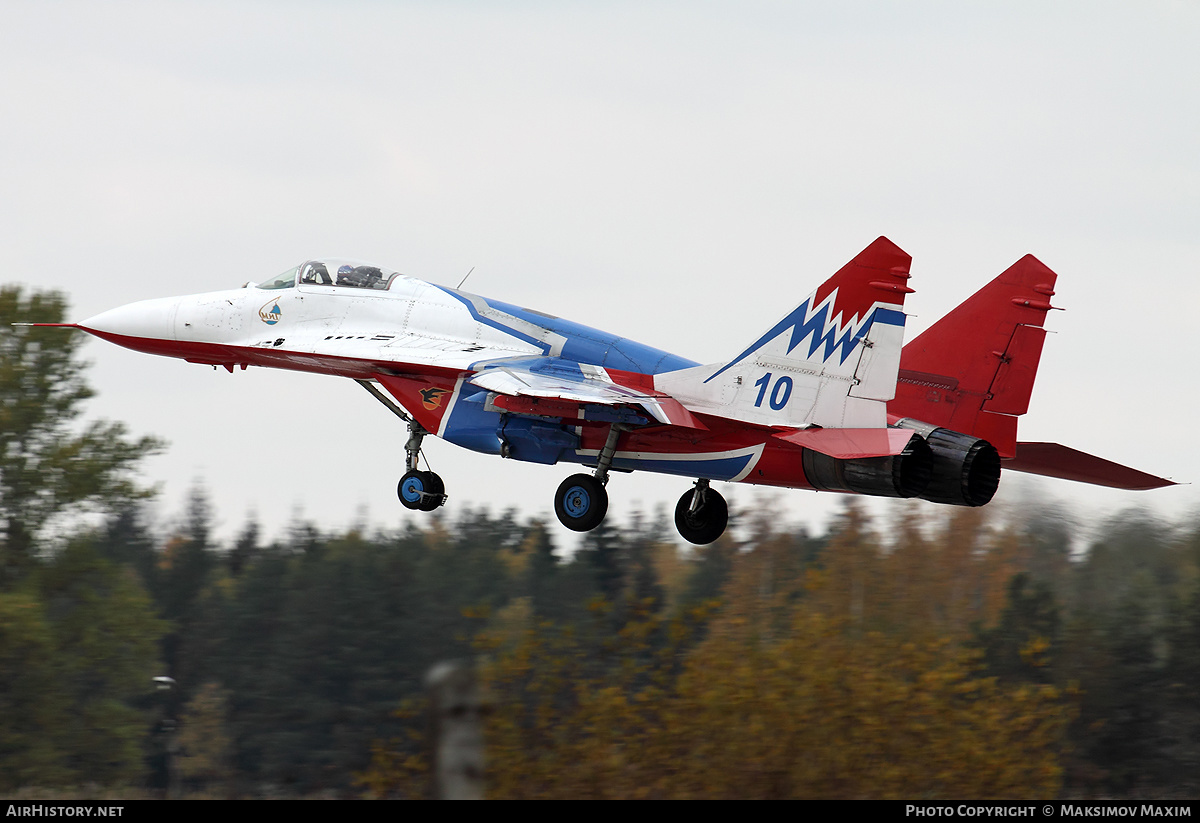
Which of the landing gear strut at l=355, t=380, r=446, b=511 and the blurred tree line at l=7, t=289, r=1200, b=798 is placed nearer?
the landing gear strut at l=355, t=380, r=446, b=511

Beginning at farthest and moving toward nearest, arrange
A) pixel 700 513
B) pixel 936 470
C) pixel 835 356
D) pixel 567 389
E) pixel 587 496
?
1. pixel 700 513
2. pixel 587 496
3. pixel 567 389
4. pixel 835 356
5. pixel 936 470

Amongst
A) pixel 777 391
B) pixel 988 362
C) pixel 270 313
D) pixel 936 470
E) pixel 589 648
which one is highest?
pixel 988 362

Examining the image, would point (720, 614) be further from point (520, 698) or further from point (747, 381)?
point (747, 381)

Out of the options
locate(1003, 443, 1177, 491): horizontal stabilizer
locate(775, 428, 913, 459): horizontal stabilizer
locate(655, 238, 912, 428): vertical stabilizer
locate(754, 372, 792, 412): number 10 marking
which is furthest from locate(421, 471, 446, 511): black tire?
locate(1003, 443, 1177, 491): horizontal stabilizer

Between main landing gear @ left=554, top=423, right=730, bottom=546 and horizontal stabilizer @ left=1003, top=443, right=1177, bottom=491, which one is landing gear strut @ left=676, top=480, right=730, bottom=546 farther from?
horizontal stabilizer @ left=1003, top=443, right=1177, bottom=491

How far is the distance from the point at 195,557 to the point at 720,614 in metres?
32.0

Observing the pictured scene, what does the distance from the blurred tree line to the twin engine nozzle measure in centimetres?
1357

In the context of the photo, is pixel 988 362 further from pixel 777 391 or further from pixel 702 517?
pixel 702 517

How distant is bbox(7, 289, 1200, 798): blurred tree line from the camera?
31328 millimetres

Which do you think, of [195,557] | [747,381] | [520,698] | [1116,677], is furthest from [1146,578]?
[195,557]

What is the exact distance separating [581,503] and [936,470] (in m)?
4.38

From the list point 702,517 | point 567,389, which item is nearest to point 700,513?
point 702,517

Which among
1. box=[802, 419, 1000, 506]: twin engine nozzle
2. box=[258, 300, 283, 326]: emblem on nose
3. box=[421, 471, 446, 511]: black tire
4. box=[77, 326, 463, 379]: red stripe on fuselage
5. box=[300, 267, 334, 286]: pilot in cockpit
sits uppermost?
box=[300, 267, 334, 286]: pilot in cockpit

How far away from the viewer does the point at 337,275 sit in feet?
64.5
